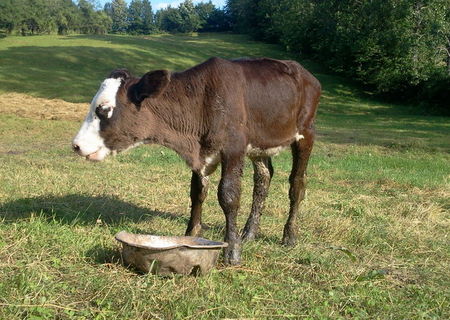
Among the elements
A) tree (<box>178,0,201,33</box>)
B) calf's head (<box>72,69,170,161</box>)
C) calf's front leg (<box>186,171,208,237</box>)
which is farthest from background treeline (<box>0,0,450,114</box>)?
tree (<box>178,0,201,33</box>)

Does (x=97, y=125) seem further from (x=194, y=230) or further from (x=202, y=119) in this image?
(x=194, y=230)

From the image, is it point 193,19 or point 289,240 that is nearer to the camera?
point 289,240

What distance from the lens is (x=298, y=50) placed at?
177 feet

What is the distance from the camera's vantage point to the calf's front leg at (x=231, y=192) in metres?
5.62

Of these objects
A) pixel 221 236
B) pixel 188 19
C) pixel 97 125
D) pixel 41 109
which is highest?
pixel 188 19

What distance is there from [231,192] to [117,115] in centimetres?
145

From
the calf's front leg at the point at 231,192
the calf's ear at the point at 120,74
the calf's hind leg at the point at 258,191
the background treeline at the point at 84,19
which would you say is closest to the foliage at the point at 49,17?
the background treeline at the point at 84,19

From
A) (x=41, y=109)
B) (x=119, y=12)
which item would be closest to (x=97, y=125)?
(x=41, y=109)

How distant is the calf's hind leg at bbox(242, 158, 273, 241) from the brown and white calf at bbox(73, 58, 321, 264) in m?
0.68

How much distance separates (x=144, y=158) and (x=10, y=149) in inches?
172

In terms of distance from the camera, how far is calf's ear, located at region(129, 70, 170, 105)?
546 centimetres

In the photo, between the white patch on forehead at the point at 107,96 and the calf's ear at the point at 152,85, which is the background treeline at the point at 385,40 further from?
the white patch on forehead at the point at 107,96

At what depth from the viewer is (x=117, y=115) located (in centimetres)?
546

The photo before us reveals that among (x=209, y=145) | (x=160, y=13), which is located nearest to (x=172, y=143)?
(x=209, y=145)
